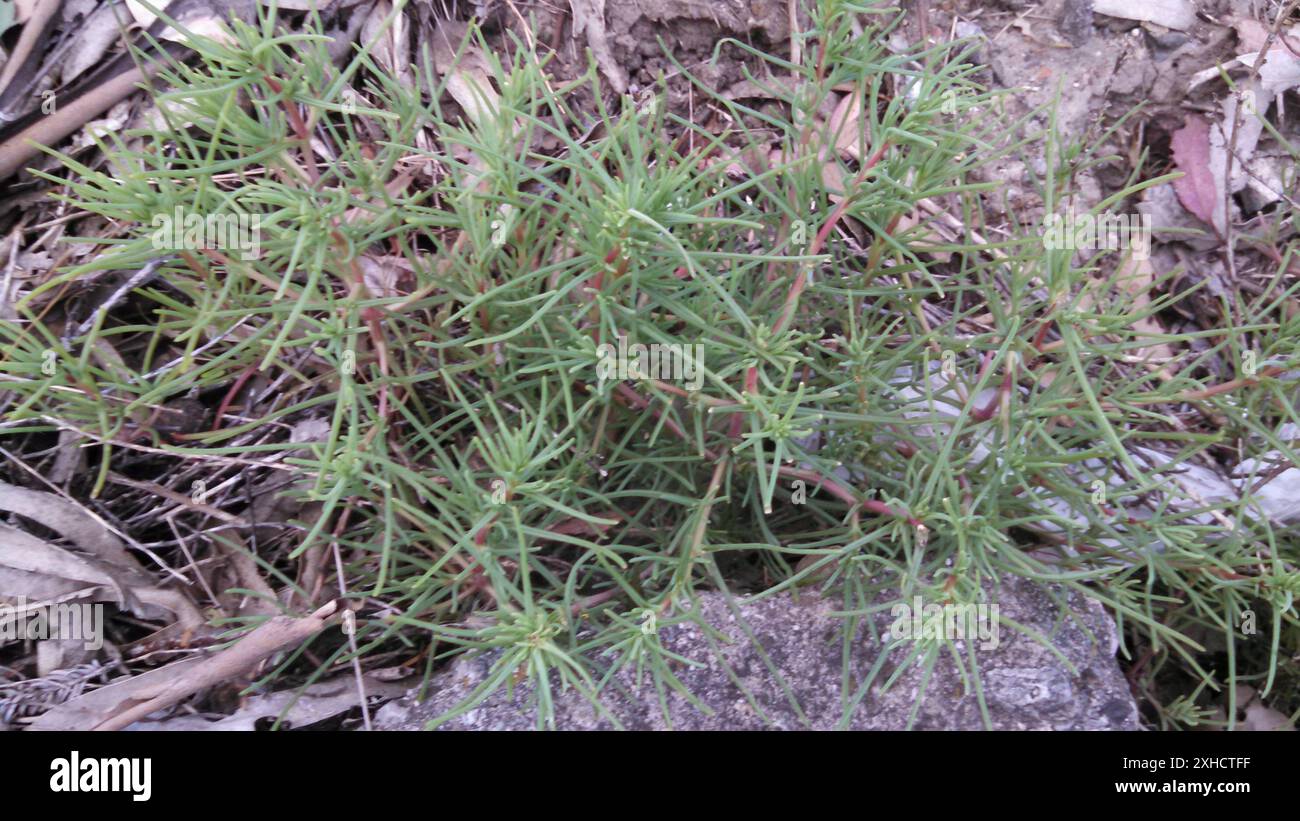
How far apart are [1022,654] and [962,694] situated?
0.66ft

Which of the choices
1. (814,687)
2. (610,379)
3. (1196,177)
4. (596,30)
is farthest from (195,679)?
(1196,177)

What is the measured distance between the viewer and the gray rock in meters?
2.31

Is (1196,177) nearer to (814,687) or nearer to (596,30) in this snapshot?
(596,30)

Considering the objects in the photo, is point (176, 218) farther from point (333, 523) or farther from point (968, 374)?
point (968, 374)

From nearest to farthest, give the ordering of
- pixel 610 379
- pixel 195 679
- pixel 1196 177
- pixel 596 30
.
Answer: pixel 610 379
pixel 195 679
pixel 596 30
pixel 1196 177

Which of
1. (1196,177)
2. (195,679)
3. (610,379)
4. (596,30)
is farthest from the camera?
(1196,177)

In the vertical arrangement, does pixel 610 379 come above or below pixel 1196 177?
below

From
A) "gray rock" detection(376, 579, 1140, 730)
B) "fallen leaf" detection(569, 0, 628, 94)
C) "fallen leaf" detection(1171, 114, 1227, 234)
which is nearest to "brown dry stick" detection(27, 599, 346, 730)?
"gray rock" detection(376, 579, 1140, 730)

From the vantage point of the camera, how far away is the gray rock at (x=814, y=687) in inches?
90.9

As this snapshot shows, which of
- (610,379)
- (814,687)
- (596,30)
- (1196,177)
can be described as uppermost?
(596,30)

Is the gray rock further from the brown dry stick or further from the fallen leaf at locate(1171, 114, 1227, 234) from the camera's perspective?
the fallen leaf at locate(1171, 114, 1227, 234)

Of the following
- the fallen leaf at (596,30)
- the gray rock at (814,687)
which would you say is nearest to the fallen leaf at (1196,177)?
the gray rock at (814,687)

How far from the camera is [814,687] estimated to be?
237 centimetres

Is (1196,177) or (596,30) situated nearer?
(596,30)
